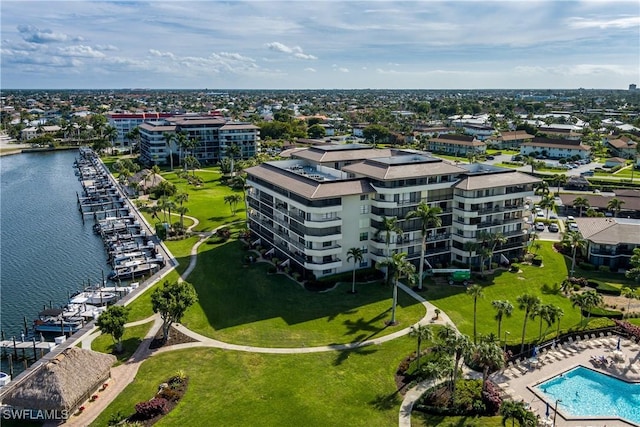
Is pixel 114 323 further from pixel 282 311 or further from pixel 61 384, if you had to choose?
pixel 282 311

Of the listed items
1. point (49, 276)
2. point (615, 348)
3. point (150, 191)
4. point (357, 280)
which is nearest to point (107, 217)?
point (150, 191)

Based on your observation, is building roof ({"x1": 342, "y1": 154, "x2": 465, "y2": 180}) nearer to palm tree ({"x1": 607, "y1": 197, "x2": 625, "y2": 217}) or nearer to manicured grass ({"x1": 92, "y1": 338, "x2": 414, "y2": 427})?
manicured grass ({"x1": 92, "y1": 338, "x2": 414, "y2": 427})

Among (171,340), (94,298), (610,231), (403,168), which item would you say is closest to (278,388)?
(171,340)

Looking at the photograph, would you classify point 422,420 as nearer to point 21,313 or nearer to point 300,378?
point 300,378

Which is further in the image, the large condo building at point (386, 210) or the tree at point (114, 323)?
the large condo building at point (386, 210)

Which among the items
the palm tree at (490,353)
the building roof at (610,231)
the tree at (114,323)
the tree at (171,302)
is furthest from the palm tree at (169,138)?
the palm tree at (490,353)

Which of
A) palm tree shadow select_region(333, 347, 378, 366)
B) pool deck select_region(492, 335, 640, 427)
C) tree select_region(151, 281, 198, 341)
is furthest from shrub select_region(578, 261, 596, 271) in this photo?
tree select_region(151, 281, 198, 341)

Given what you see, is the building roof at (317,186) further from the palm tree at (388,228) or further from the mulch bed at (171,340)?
the mulch bed at (171,340)
